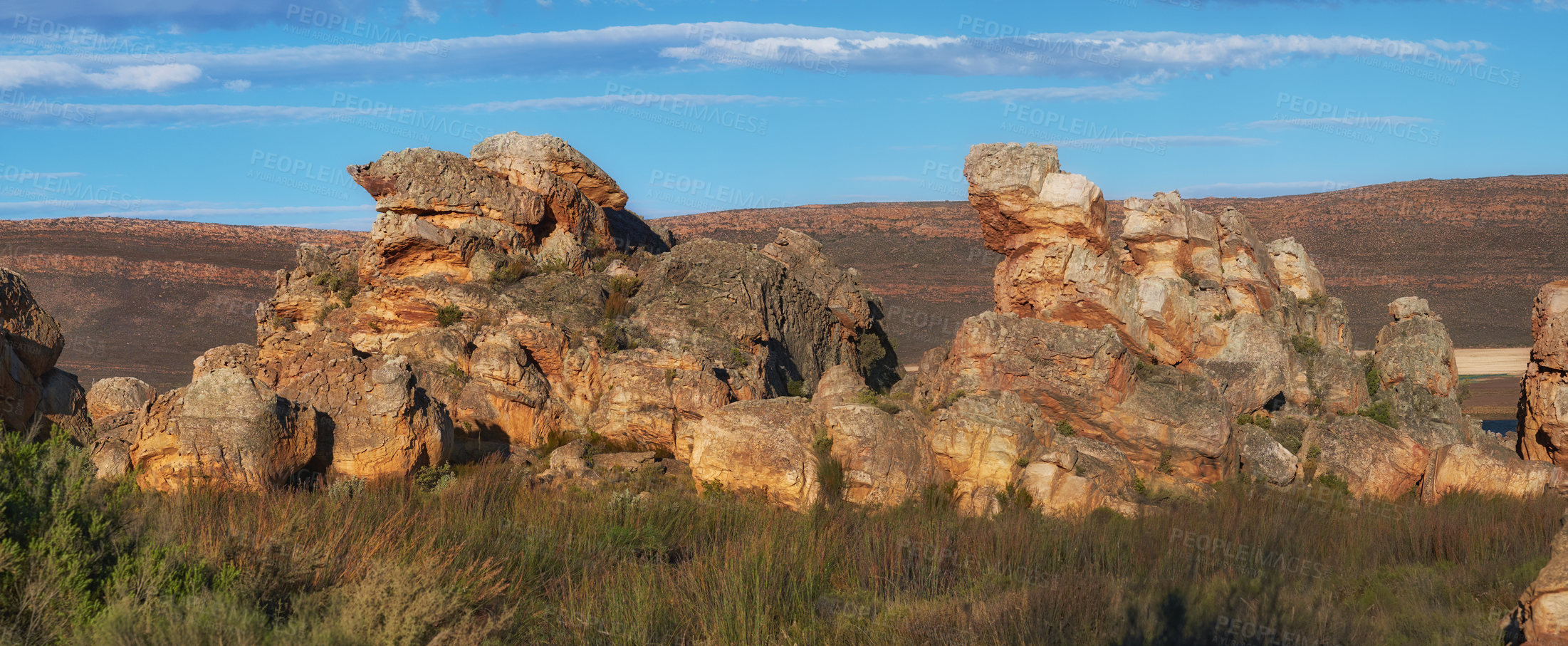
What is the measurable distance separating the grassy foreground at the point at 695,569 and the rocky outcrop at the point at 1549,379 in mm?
2739

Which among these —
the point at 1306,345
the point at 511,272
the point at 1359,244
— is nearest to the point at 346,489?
the point at 511,272

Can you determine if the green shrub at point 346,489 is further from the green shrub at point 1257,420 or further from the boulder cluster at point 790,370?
the green shrub at point 1257,420

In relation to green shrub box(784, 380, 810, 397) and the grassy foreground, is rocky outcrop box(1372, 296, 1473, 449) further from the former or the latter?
green shrub box(784, 380, 810, 397)

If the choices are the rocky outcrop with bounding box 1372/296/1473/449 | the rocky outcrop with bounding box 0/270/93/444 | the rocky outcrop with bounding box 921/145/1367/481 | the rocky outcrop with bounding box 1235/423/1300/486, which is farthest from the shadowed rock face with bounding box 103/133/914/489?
the rocky outcrop with bounding box 1372/296/1473/449

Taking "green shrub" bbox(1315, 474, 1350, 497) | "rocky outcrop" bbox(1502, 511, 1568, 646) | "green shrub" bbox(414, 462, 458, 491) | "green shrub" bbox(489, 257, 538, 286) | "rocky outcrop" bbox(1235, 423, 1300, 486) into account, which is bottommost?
"green shrub" bbox(1315, 474, 1350, 497)

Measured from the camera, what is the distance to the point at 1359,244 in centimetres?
7950

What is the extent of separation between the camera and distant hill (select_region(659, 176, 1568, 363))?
6512 cm

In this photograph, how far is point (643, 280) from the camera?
18766 millimetres

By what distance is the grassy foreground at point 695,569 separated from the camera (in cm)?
595

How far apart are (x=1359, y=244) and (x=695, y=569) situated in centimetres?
8456

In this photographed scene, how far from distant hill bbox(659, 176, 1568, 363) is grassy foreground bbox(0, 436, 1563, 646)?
46.3 metres

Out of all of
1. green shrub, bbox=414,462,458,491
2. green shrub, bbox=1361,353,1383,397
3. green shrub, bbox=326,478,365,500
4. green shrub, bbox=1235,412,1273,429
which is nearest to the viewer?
green shrub, bbox=326,478,365,500

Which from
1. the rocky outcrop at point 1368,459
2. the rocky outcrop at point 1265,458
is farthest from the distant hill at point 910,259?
the rocky outcrop at point 1368,459

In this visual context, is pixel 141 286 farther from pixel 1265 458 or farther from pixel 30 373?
pixel 1265 458
